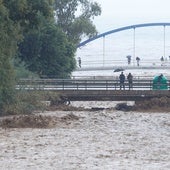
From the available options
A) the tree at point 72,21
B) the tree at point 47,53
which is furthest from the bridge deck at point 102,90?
the tree at point 72,21

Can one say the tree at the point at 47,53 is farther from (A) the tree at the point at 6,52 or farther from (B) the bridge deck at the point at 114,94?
(A) the tree at the point at 6,52

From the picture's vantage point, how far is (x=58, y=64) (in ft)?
213

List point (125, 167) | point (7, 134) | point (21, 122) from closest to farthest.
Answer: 1. point (125, 167)
2. point (7, 134)
3. point (21, 122)

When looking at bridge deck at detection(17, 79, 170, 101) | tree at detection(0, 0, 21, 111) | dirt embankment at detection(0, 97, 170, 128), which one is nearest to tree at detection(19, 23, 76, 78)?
bridge deck at detection(17, 79, 170, 101)

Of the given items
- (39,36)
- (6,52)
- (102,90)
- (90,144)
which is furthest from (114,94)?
(90,144)

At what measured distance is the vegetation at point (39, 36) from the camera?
40.7 meters

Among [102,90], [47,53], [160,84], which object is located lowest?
[102,90]

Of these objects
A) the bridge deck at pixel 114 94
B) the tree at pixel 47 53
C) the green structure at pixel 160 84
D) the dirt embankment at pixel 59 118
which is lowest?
the dirt embankment at pixel 59 118

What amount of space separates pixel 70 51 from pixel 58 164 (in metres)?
43.2

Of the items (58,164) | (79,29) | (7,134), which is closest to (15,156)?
(58,164)

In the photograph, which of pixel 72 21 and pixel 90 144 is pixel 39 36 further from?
pixel 90 144

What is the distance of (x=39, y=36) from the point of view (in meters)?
64.4

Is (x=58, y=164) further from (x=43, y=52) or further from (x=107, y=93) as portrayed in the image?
(x=43, y=52)

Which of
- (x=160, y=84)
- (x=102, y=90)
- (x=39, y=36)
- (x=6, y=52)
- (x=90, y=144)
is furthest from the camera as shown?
(x=39, y=36)
